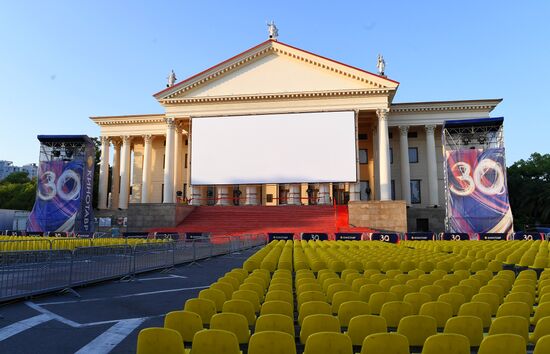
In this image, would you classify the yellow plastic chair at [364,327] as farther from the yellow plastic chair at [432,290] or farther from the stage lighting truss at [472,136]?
the stage lighting truss at [472,136]

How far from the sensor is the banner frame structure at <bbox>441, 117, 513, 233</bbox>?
3164 cm

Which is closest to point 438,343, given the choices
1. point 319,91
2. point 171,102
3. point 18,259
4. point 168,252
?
point 18,259

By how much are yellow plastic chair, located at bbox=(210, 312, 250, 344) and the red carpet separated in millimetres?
29291

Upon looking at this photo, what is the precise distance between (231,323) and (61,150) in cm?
3923

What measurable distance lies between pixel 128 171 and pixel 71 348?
49476mm

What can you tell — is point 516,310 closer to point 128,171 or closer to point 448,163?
point 448,163

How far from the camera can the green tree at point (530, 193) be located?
46.6 meters

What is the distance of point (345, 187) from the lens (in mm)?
49156

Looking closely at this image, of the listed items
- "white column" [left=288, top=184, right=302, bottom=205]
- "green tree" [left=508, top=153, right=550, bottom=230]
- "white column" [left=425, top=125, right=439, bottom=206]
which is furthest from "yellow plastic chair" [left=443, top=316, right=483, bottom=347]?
"green tree" [left=508, top=153, right=550, bottom=230]

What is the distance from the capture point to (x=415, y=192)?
50.0 m

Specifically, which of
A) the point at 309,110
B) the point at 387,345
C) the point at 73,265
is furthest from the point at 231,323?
the point at 309,110

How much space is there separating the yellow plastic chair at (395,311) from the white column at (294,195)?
1480 inches

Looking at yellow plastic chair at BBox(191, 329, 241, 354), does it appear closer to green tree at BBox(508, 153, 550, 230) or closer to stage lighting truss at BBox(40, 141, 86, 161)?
stage lighting truss at BBox(40, 141, 86, 161)

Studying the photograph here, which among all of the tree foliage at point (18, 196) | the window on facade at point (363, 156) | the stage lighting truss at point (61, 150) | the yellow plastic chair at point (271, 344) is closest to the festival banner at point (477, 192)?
the window on facade at point (363, 156)
